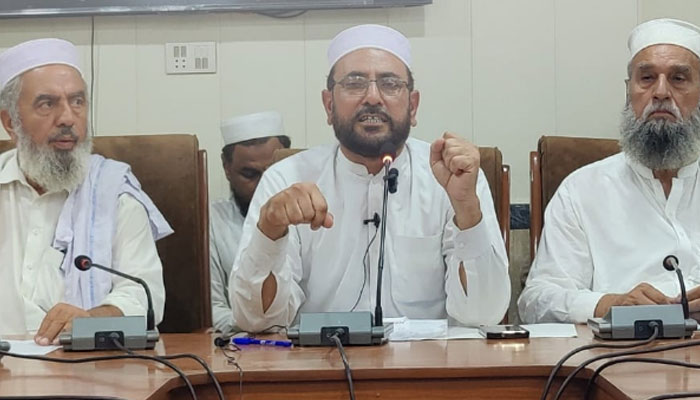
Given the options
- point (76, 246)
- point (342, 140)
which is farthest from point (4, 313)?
point (342, 140)

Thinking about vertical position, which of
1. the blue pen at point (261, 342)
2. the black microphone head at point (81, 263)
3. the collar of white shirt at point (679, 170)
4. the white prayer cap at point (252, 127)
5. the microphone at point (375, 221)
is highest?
the white prayer cap at point (252, 127)

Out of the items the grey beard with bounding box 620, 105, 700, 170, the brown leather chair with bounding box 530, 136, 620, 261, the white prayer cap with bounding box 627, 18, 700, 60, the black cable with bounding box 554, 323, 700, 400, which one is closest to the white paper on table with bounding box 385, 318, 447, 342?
the black cable with bounding box 554, 323, 700, 400

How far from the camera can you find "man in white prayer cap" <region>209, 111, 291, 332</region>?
331 cm

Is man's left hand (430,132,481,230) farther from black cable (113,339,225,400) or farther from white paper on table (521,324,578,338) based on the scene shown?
black cable (113,339,225,400)

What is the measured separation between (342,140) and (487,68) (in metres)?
1.06

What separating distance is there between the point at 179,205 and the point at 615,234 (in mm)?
1278

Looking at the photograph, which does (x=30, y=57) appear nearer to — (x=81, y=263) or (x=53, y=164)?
(x=53, y=164)

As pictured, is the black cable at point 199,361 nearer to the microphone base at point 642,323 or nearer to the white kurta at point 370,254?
the white kurta at point 370,254

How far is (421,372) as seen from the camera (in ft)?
5.07

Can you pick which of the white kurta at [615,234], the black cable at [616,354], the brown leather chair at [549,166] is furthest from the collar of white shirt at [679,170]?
the black cable at [616,354]

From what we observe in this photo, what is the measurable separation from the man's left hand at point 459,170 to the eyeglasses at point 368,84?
1.40 ft

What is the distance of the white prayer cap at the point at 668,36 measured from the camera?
2.65 metres

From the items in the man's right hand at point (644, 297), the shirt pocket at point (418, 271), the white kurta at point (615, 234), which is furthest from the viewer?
the white kurta at point (615, 234)

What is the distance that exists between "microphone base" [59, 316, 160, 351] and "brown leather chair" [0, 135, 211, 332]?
0.90 m
